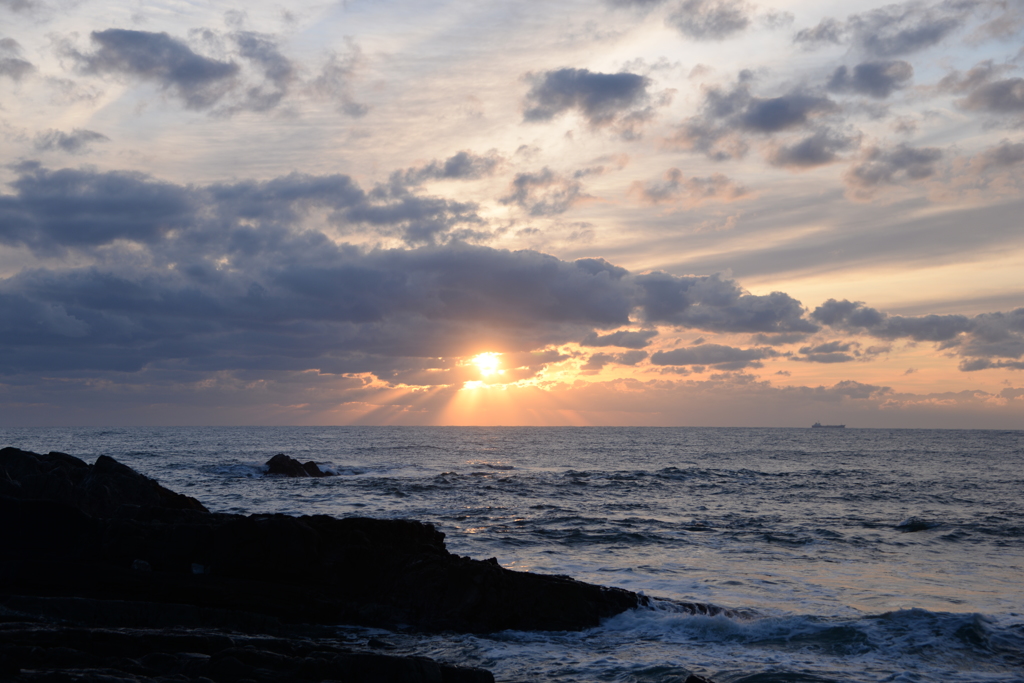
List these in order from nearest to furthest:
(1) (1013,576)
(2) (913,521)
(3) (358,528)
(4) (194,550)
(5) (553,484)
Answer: (4) (194,550)
(3) (358,528)
(1) (1013,576)
(2) (913,521)
(5) (553,484)

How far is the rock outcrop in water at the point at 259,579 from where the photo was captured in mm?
13984

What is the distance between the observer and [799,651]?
14461mm

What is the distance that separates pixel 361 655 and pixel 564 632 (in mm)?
6282

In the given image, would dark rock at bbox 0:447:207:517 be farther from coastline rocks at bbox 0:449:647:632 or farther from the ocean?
the ocean

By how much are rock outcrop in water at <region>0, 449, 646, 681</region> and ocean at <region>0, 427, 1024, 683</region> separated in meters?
0.73

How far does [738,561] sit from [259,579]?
51.9 feet

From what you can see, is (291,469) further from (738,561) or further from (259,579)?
(259,579)

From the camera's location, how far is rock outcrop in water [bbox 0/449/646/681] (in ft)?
45.9

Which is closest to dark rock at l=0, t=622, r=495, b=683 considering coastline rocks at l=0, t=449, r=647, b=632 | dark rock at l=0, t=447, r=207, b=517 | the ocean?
the ocean

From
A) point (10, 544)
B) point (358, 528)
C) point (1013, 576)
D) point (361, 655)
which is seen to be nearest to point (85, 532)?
point (10, 544)

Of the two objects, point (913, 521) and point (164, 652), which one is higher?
point (164, 652)

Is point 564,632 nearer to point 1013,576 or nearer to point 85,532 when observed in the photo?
point 85,532

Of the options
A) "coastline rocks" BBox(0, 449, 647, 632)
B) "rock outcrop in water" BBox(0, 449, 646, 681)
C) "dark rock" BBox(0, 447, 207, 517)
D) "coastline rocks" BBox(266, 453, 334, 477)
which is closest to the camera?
"rock outcrop in water" BBox(0, 449, 646, 681)

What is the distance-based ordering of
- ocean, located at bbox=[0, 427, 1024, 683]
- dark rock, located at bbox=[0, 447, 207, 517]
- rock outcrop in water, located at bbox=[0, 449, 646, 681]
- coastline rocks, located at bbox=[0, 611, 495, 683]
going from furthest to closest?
dark rock, located at bbox=[0, 447, 207, 517]
rock outcrop in water, located at bbox=[0, 449, 646, 681]
ocean, located at bbox=[0, 427, 1024, 683]
coastline rocks, located at bbox=[0, 611, 495, 683]
